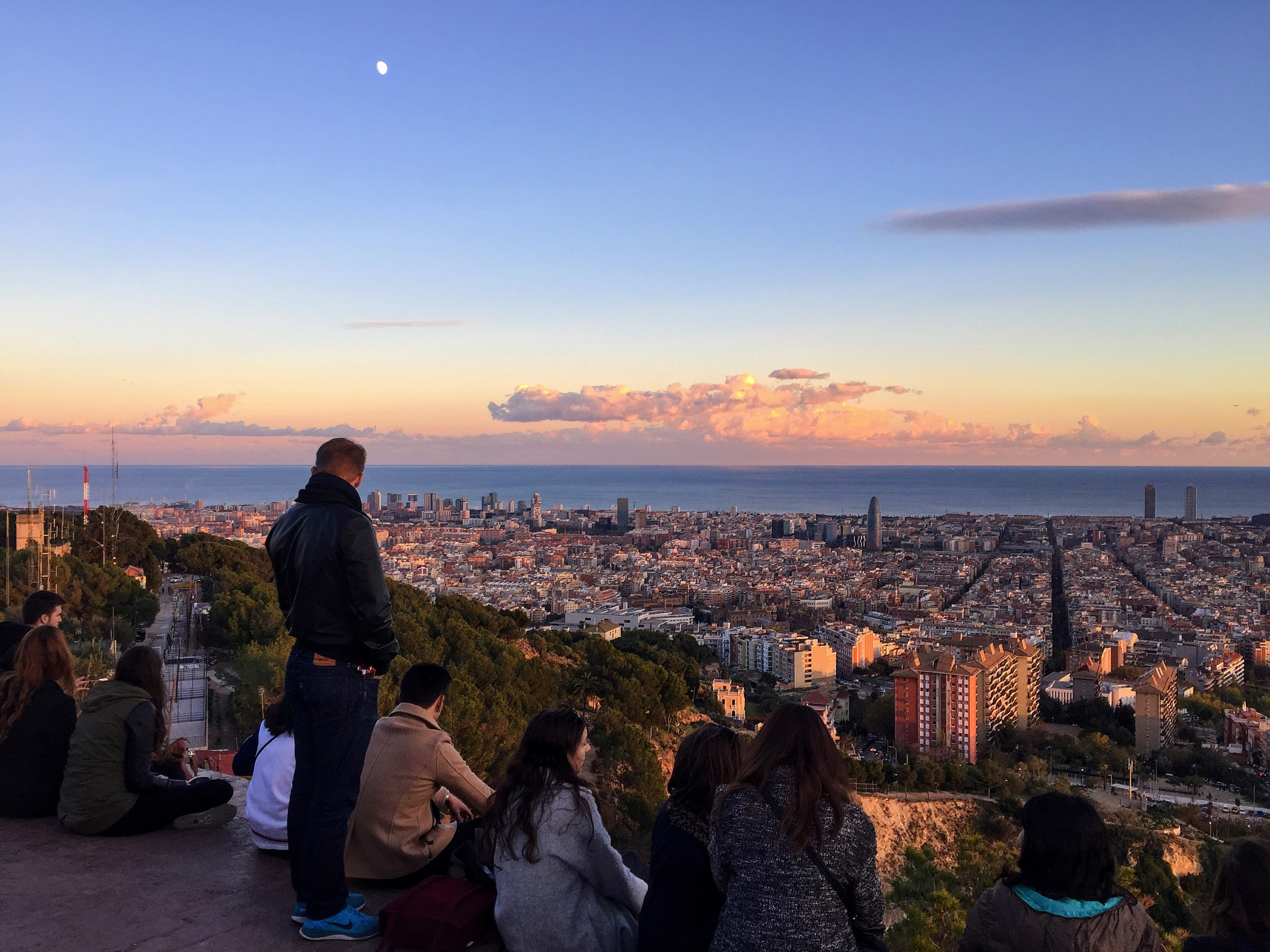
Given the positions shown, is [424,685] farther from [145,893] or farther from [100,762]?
[100,762]

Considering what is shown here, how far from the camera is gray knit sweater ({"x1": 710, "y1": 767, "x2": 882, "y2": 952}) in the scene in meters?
1.68

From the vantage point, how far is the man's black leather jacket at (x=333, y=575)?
2.17 m

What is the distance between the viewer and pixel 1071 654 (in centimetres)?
2912

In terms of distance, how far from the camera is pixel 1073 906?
1726mm

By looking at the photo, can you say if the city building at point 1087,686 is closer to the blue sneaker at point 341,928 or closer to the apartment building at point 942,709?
the apartment building at point 942,709

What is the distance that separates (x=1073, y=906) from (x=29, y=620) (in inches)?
135

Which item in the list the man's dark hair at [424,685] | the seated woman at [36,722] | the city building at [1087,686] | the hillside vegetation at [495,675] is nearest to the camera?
the man's dark hair at [424,685]

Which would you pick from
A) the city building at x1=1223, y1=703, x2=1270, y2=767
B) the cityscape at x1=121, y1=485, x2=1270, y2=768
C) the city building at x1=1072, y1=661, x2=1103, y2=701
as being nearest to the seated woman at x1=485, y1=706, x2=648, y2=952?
the cityscape at x1=121, y1=485, x2=1270, y2=768

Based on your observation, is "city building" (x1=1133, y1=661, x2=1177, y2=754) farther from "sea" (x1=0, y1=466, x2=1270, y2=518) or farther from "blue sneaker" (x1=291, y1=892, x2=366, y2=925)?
"sea" (x1=0, y1=466, x2=1270, y2=518)

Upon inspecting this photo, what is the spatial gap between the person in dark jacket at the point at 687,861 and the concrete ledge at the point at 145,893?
2.67ft

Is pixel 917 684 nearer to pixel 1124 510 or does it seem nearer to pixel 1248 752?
pixel 1248 752

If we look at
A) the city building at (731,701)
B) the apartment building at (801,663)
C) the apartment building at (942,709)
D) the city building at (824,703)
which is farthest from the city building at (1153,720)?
the apartment building at (801,663)

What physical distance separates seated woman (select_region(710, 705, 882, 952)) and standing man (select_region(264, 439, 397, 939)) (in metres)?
0.97

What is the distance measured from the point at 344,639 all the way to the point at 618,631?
97.7 feet
